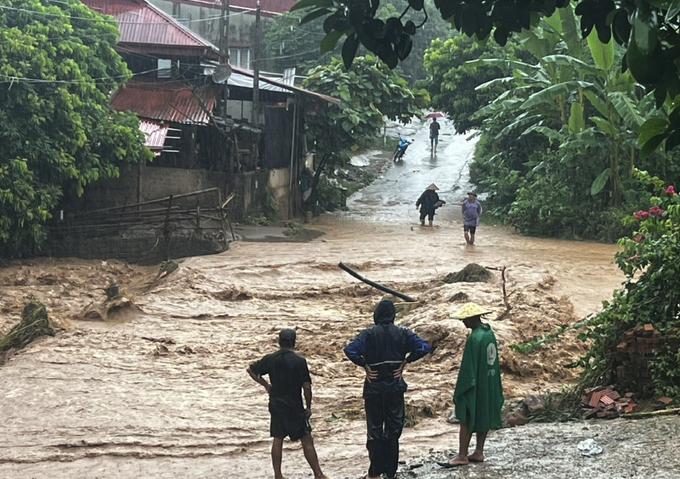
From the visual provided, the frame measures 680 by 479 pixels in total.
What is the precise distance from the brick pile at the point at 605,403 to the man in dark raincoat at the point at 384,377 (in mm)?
2012

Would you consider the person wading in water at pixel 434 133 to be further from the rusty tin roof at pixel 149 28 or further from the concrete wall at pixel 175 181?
the concrete wall at pixel 175 181

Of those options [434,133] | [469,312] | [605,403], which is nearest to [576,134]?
[605,403]

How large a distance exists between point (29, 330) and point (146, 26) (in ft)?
45.4

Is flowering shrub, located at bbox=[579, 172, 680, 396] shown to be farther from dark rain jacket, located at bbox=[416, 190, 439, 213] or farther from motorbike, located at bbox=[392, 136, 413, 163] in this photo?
motorbike, located at bbox=[392, 136, 413, 163]

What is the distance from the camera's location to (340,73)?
26.5m

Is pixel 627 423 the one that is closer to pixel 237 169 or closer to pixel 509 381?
pixel 509 381

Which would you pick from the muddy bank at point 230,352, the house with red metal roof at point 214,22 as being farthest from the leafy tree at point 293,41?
the muddy bank at point 230,352

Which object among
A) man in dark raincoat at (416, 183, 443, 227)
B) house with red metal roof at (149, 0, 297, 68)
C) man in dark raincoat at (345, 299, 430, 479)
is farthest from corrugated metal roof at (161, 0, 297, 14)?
man in dark raincoat at (345, 299, 430, 479)

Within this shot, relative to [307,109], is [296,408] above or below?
below

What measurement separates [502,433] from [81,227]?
1386 centimetres

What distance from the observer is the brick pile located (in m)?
7.24

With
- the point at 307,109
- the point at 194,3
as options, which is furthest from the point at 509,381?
the point at 194,3

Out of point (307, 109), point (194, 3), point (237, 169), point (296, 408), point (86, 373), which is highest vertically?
point (194, 3)

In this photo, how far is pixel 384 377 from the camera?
20.3ft
